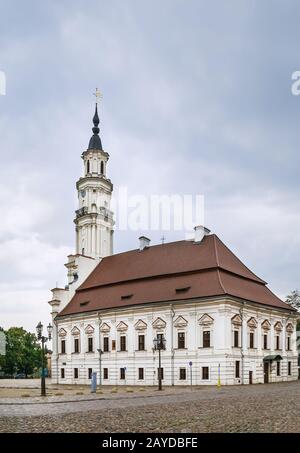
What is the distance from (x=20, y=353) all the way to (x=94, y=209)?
41.2 metres

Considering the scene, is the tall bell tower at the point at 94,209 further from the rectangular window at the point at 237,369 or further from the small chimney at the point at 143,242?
the rectangular window at the point at 237,369

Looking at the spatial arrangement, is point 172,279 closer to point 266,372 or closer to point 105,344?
point 105,344

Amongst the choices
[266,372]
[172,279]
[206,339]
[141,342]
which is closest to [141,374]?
[141,342]

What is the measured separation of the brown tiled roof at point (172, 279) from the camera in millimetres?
49281

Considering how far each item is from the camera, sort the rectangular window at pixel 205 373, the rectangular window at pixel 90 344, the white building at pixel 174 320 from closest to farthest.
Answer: the rectangular window at pixel 205 373
the white building at pixel 174 320
the rectangular window at pixel 90 344

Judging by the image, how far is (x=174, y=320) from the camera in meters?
49.2

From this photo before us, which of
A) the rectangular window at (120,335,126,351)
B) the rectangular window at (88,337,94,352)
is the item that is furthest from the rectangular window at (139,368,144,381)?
the rectangular window at (88,337,94,352)

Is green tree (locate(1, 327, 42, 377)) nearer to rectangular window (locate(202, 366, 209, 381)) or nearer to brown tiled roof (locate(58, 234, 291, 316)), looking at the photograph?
brown tiled roof (locate(58, 234, 291, 316))

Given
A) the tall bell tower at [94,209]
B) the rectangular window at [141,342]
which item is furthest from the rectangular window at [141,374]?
the tall bell tower at [94,209]

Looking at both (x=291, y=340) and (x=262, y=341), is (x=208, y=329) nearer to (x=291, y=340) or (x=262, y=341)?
(x=262, y=341)

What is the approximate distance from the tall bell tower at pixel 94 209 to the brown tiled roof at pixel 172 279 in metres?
7.57

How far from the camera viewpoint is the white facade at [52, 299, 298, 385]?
4612 centimetres
